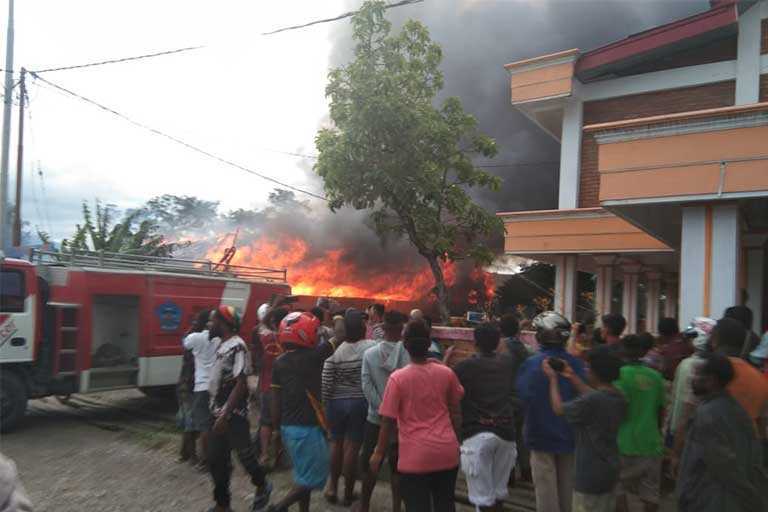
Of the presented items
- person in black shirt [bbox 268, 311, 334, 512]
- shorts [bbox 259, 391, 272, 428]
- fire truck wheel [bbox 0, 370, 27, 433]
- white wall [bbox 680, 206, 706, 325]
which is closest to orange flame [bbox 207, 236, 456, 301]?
fire truck wheel [bbox 0, 370, 27, 433]

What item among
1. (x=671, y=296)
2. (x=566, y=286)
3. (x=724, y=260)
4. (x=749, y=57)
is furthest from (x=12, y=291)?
(x=671, y=296)

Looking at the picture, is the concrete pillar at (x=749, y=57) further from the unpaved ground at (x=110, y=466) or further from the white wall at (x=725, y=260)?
the unpaved ground at (x=110, y=466)

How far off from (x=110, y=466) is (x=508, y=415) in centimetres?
482

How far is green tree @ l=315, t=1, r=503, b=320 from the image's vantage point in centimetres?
1023

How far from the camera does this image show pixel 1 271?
790 centimetres

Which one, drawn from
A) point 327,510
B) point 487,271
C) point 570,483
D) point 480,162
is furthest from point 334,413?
point 487,271

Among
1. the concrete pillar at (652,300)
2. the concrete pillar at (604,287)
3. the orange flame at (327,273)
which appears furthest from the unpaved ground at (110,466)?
the concrete pillar at (652,300)

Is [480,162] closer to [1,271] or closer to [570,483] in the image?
[1,271]

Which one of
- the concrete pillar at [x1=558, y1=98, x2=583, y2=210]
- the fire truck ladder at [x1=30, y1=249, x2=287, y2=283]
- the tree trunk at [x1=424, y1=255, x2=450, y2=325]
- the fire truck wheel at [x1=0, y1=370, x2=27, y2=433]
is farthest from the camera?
the concrete pillar at [x1=558, y1=98, x2=583, y2=210]

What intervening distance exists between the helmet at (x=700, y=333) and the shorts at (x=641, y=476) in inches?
41.4

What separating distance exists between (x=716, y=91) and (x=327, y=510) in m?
10.4

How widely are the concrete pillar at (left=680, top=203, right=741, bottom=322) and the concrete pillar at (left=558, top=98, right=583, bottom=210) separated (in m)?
5.80

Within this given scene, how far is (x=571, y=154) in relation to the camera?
43.4 ft

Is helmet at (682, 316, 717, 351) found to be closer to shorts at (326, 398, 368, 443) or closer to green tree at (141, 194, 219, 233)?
shorts at (326, 398, 368, 443)
